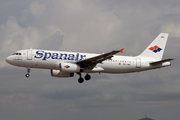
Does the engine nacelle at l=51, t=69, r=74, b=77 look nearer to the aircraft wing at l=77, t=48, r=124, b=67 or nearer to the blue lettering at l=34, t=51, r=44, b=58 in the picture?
the aircraft wing at l=77, t=48, r=124, b=67

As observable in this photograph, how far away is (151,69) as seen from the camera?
62594 millimetres

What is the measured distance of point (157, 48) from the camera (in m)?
66.4

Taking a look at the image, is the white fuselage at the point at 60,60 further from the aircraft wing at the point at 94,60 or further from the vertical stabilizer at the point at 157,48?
the vertical stabilizer at the point at 157,48

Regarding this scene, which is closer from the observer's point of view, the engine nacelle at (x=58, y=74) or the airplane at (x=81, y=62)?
the airplane at (x=81, y=62)

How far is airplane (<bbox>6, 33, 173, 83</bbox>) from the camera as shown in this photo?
182 ft

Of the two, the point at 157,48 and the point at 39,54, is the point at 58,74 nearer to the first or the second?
the point at 39,54

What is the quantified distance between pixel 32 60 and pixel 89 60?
9270mm

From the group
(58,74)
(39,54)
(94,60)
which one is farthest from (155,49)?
(39,54)

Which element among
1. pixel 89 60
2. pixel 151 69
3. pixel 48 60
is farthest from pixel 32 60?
pixel 151 69

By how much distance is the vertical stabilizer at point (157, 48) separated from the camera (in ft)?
214

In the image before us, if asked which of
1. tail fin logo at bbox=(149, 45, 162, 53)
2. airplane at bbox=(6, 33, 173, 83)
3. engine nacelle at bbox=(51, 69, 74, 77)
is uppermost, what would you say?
tail fin logo at bbox=(149, 45, 162, 53)

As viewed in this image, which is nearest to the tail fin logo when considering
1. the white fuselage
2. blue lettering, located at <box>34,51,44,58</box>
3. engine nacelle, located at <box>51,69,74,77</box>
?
the white fuselage

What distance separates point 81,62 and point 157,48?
1772cm

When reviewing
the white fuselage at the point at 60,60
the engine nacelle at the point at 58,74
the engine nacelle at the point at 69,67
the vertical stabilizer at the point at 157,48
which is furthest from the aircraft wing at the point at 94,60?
the vertical stabilizer at the point at 157,48
